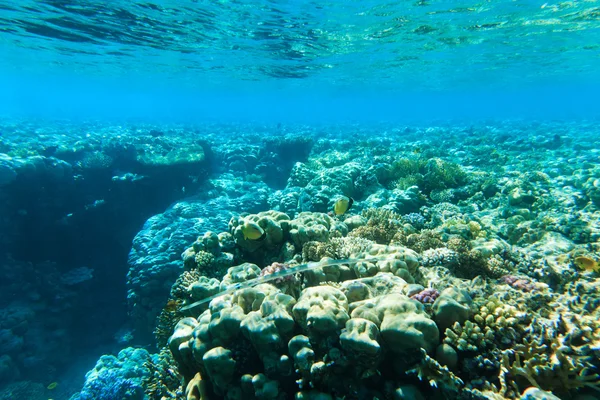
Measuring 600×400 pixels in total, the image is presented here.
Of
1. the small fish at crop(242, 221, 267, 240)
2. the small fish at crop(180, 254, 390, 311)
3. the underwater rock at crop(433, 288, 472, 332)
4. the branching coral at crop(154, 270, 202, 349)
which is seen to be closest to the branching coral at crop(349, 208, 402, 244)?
the small fish at crop(180, 254, 390, 311)

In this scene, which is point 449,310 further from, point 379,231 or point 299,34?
point 299,34

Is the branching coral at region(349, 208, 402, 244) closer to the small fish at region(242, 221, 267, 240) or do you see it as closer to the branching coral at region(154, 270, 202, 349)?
the small fish at region(242, 221, 267, 240)

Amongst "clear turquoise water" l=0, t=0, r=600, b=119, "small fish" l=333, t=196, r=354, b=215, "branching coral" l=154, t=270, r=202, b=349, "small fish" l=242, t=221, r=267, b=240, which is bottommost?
"branching coral" l=154, t=270, r=202, b=349

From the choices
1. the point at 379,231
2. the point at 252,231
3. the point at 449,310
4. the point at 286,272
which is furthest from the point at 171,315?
the point at 449,310

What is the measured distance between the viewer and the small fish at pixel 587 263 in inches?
184

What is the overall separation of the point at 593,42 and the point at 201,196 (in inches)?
1386

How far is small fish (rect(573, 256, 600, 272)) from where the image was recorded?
4664 millimetres

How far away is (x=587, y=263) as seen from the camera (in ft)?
15.4

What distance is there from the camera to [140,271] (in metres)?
9.95

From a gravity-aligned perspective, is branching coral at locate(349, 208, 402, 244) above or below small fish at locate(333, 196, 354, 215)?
below

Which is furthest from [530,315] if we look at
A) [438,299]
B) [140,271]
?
[140,271]

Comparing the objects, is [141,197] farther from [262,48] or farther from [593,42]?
[593,42]

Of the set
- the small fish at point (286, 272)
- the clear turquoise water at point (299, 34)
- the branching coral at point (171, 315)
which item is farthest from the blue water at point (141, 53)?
the small fish at point (286, 272)

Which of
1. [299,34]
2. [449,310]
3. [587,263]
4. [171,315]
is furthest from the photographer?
[299,34]
